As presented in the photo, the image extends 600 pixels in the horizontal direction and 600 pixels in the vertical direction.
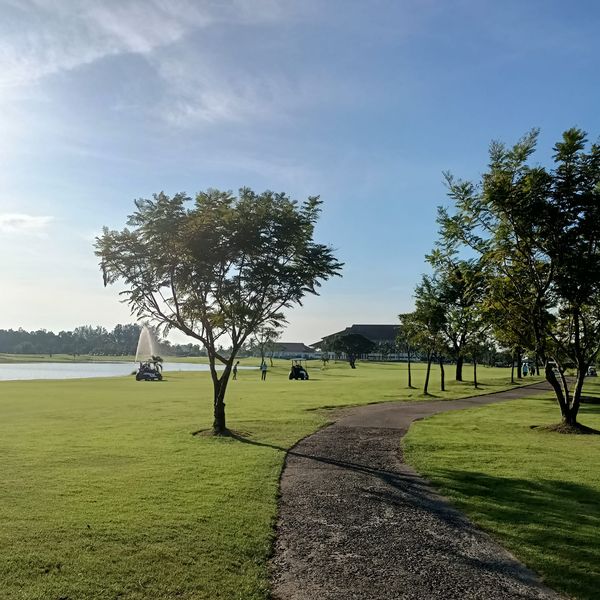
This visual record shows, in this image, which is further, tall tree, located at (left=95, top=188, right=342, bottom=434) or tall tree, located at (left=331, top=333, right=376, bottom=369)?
tall tree, located at (left=331, top=333, right=376, bottom=369)

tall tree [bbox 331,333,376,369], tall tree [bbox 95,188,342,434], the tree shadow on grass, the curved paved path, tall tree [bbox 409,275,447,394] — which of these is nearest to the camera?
the curved paved path

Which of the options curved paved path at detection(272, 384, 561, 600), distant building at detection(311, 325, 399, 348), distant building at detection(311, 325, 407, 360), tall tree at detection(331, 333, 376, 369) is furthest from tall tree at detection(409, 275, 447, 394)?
distant building at detection(311, 325, 399, 348)

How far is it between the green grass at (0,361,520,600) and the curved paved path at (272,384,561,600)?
0.45 metres

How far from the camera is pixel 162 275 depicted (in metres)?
17.9

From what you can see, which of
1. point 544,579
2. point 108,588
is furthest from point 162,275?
point 544,579

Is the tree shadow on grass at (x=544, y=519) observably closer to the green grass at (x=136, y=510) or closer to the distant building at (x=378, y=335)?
the green grass at (x=136, y=510)

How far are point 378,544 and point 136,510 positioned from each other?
3977 mm

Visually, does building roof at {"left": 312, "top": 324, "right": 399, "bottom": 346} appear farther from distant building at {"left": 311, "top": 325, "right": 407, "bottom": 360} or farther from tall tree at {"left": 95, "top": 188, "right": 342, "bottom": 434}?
tall tree at {"left": 95, "top": 188, "right": 342, "bottom": 434}

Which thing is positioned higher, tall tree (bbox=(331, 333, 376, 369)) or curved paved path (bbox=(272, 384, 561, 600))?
tall tree (bbox=(331, 333, 376, 369))

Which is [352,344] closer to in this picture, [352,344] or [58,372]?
[352,344]

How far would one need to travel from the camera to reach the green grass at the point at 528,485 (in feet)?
23.6

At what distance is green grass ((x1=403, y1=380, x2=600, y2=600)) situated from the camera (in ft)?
23.6

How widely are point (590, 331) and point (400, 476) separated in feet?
47.3

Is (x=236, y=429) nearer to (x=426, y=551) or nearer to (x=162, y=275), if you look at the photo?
(x=162, y=275)
